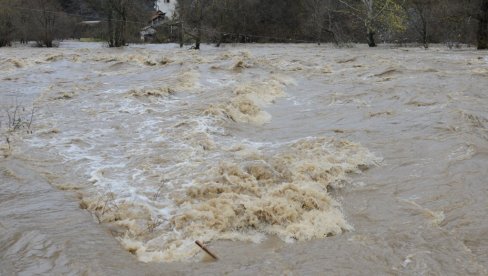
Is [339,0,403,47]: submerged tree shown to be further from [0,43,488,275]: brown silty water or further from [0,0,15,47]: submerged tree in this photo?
[0,0,15,47]: submerged tree

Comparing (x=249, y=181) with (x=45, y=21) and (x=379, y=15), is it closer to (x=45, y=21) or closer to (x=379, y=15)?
(x=379, y=15)

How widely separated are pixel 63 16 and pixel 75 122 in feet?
115

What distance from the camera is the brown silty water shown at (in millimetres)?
4633

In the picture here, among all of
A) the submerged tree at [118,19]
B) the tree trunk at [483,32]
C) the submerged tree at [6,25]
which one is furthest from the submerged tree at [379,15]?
the submerged tree at [6,25]

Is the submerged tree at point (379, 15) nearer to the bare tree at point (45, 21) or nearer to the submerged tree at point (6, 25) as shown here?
the bare tree at point (45, 21)

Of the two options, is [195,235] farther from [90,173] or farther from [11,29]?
[11,29]

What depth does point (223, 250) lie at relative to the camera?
4883mm

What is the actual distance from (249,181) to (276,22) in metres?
36.9

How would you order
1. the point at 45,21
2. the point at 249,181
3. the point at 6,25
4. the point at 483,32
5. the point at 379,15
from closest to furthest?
the point at 249,181 → the point at 483,32 → the point at 379,15 → the point at 6,25 → the point at 45,21

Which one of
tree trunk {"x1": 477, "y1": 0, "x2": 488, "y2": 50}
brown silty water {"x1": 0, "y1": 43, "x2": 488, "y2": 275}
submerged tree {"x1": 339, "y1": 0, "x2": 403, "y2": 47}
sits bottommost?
brown silty water {"x1": 0, "y1": 43, "x2": 488, "y2": 275}

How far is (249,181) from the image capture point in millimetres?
6637

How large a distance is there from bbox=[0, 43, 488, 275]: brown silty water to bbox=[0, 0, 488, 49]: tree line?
1619cm

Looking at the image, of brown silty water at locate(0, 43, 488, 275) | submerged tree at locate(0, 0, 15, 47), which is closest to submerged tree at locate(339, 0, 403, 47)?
brown silty water at locate(0, 43, 488, 275)

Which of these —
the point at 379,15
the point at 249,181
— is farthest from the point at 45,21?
the point at 249,181
